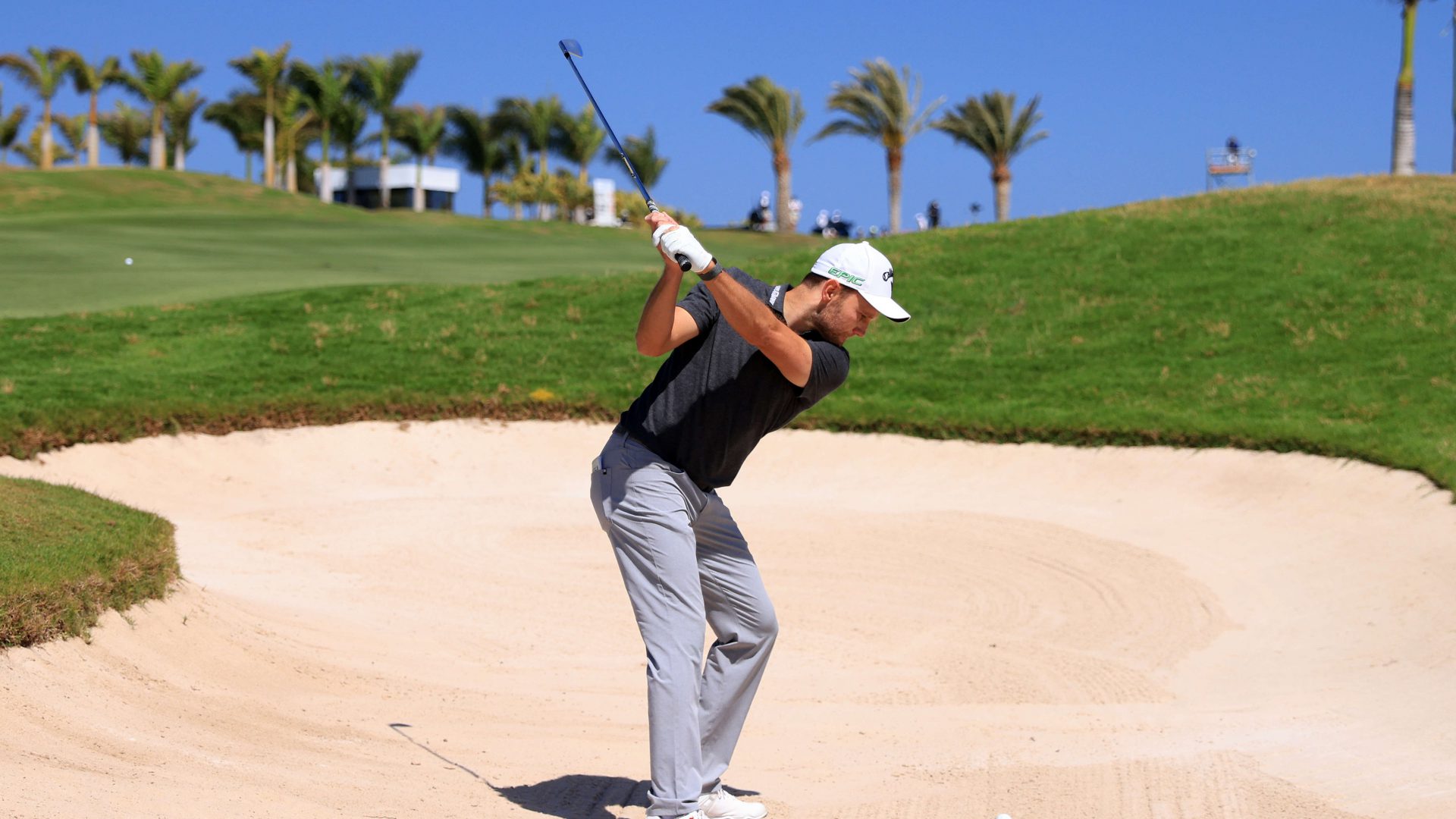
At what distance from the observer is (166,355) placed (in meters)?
16.6

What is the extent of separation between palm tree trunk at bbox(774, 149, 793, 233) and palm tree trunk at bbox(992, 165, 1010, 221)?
12.2m

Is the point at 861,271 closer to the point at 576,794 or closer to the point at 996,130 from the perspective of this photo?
the point at 576,794

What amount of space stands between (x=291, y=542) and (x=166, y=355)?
6.21m

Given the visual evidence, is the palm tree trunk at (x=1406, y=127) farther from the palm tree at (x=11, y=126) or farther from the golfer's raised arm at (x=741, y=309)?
the palm tree at (x=11, y=126)

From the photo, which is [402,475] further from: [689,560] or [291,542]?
[689,560]

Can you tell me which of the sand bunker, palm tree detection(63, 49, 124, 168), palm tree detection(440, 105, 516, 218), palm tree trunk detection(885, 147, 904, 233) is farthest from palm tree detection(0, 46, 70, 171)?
the sand bunker

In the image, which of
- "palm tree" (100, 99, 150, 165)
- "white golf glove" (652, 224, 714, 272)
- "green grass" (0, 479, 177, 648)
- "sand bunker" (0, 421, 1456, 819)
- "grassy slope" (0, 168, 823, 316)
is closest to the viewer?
"white golf glove" (652, 224, 714, 272)

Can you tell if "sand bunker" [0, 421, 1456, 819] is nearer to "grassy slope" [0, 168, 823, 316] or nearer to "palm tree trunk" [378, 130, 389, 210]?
"grassy slope" [0, 168, 823, 316]

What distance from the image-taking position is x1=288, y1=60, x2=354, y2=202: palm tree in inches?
2584

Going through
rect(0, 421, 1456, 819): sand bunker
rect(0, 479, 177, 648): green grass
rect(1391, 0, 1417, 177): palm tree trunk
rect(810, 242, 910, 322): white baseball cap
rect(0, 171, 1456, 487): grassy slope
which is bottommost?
rect(0, 421, 1456, 819): sand bunker

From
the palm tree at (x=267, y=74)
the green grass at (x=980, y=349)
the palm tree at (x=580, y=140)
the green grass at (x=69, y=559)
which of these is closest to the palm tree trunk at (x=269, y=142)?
the palm tree at (x=267, y=74)

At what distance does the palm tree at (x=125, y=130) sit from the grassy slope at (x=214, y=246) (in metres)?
40.3

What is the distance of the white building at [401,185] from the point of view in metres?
78.2

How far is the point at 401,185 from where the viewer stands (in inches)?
3095
